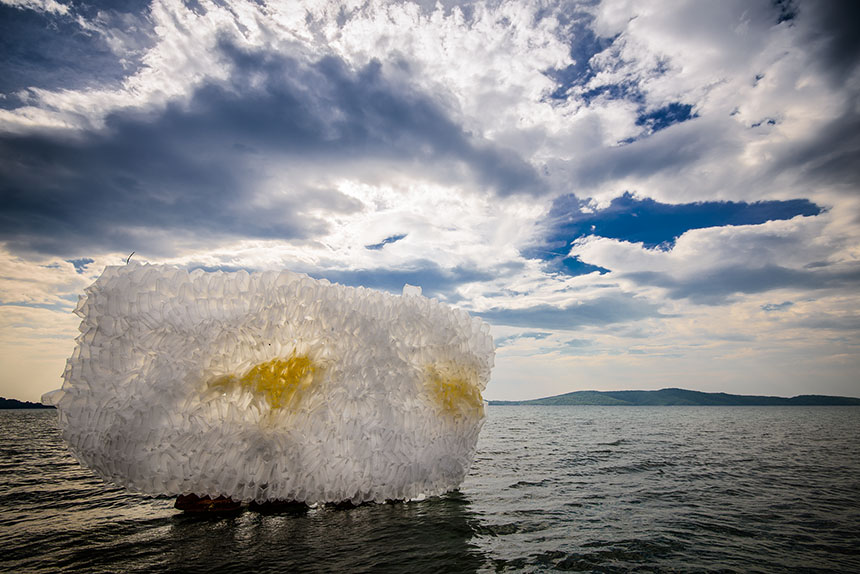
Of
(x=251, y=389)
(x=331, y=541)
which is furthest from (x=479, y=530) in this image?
(x=251, y=389)

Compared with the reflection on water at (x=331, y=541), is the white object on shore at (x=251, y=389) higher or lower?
higher

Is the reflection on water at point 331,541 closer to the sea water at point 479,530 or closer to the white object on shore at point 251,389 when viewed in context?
the sea water at point 479,530

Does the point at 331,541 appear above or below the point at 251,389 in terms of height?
below

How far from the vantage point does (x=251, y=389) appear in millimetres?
8250

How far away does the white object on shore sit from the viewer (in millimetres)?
7738

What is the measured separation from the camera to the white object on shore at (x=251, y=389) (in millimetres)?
7738

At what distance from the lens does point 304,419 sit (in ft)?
27.4

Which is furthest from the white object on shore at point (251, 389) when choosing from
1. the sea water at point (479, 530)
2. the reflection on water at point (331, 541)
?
the sea water at point (479, 530)

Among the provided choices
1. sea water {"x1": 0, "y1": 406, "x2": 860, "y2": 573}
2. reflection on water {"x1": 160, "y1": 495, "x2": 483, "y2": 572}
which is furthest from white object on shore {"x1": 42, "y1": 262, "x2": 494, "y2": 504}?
sea water {"x1": 0, "y1": 406, "x2": 860, "y2": 573}

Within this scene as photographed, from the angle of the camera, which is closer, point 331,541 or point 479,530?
point 331,541

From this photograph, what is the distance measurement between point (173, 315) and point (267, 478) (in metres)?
3.64

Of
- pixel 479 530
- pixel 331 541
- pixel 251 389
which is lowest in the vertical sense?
pixel 479 530

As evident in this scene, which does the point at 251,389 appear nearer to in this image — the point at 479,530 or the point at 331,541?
the point at 331,541

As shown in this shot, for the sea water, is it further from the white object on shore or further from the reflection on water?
the white object on shore
